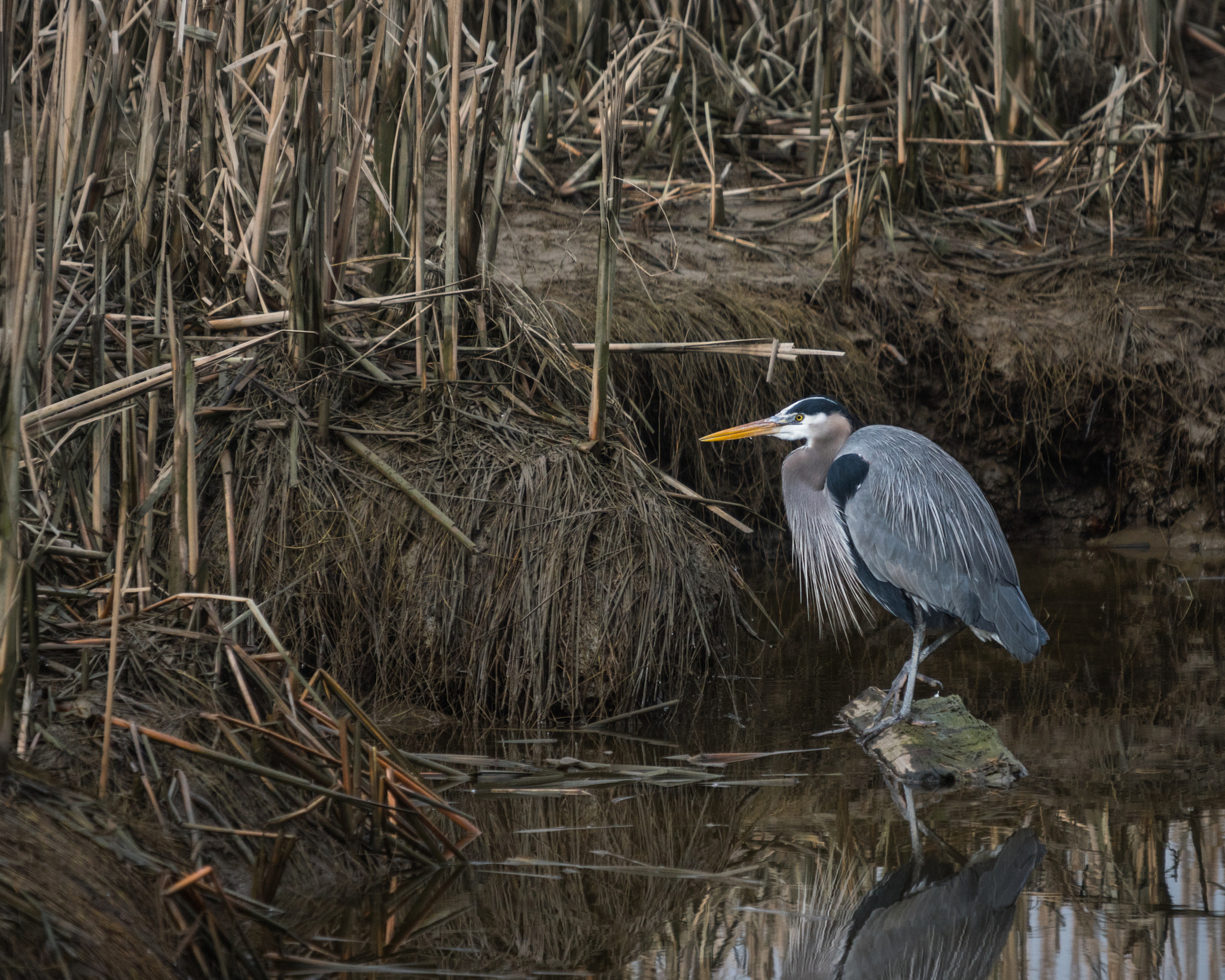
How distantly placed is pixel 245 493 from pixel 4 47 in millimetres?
2091

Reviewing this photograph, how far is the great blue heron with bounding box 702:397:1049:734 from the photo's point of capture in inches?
178

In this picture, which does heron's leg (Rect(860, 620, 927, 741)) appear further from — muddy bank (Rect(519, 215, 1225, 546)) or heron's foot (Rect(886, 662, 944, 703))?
muddy bank (Rect(519, 215, 1225, 546))

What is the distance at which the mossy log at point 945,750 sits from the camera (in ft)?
13.0

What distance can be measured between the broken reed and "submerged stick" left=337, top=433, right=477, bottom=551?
Result: 166 millimetres

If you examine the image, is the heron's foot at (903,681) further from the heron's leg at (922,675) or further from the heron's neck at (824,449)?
the heron's neck at (824,449)

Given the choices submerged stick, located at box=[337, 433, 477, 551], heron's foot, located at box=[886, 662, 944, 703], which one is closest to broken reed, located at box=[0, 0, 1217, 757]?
submerged stick, located at box=[337, 433, 477, 551]

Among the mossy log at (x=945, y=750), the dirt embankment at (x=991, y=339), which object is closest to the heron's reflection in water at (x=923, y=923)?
the mossy log at (x=945, y=750)

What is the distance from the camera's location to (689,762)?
3.96 meters

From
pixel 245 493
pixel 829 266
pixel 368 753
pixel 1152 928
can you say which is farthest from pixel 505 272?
pixel 1152 928

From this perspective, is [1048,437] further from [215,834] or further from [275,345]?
[215,834]

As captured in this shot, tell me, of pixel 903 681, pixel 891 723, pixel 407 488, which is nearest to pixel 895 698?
pixel 903 681

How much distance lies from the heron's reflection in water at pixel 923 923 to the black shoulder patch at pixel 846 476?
1596 millimetres

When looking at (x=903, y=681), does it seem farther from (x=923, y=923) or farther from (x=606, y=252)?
(x=606, y=252)

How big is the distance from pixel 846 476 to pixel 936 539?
1.25 feet
